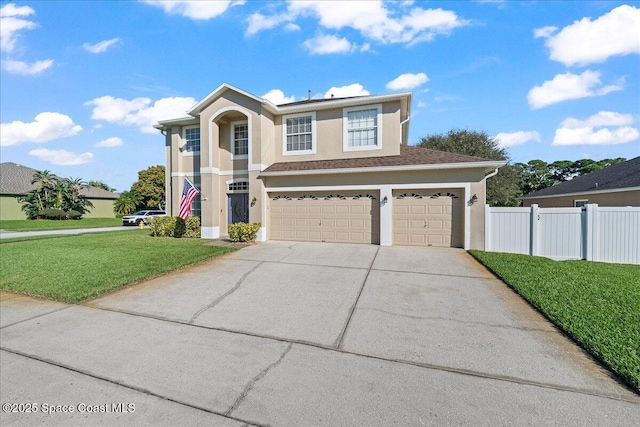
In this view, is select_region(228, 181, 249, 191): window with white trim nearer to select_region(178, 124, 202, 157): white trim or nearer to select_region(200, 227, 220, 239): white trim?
select_region(200, 227, 220, 239): white trim

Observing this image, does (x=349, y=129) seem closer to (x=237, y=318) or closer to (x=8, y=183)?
(x=237, y=318)

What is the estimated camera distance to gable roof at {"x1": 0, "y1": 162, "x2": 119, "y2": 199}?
2953 cm

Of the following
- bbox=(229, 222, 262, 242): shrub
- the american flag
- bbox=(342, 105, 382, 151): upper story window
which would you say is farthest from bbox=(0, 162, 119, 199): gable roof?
bbox=(342, 105, 382, 151): upper story window

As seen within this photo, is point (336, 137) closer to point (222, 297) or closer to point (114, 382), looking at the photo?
point (222, 297)

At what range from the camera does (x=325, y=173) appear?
12.2 metres

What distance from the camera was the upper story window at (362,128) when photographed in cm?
1291

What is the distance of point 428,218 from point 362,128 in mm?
4949

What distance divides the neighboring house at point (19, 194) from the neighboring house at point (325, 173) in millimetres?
26330

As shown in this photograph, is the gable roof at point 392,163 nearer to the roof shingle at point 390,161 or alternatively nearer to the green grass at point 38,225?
the roof shingle at point 390,161

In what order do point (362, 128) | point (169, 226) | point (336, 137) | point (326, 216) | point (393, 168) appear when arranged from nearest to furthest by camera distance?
point (393, 168) → point (326, 216) → point (362, 128) → point (336, 137) → point (169, 226)

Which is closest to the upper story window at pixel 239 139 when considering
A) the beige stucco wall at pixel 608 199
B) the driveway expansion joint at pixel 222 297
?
the driveway expansion joint at pixel 222 297

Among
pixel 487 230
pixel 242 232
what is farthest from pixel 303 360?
pixel 487 230

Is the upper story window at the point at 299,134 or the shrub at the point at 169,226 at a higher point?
the upper story window at the point at 299,134

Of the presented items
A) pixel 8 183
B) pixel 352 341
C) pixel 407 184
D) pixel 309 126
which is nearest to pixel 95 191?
pixel 8 183
